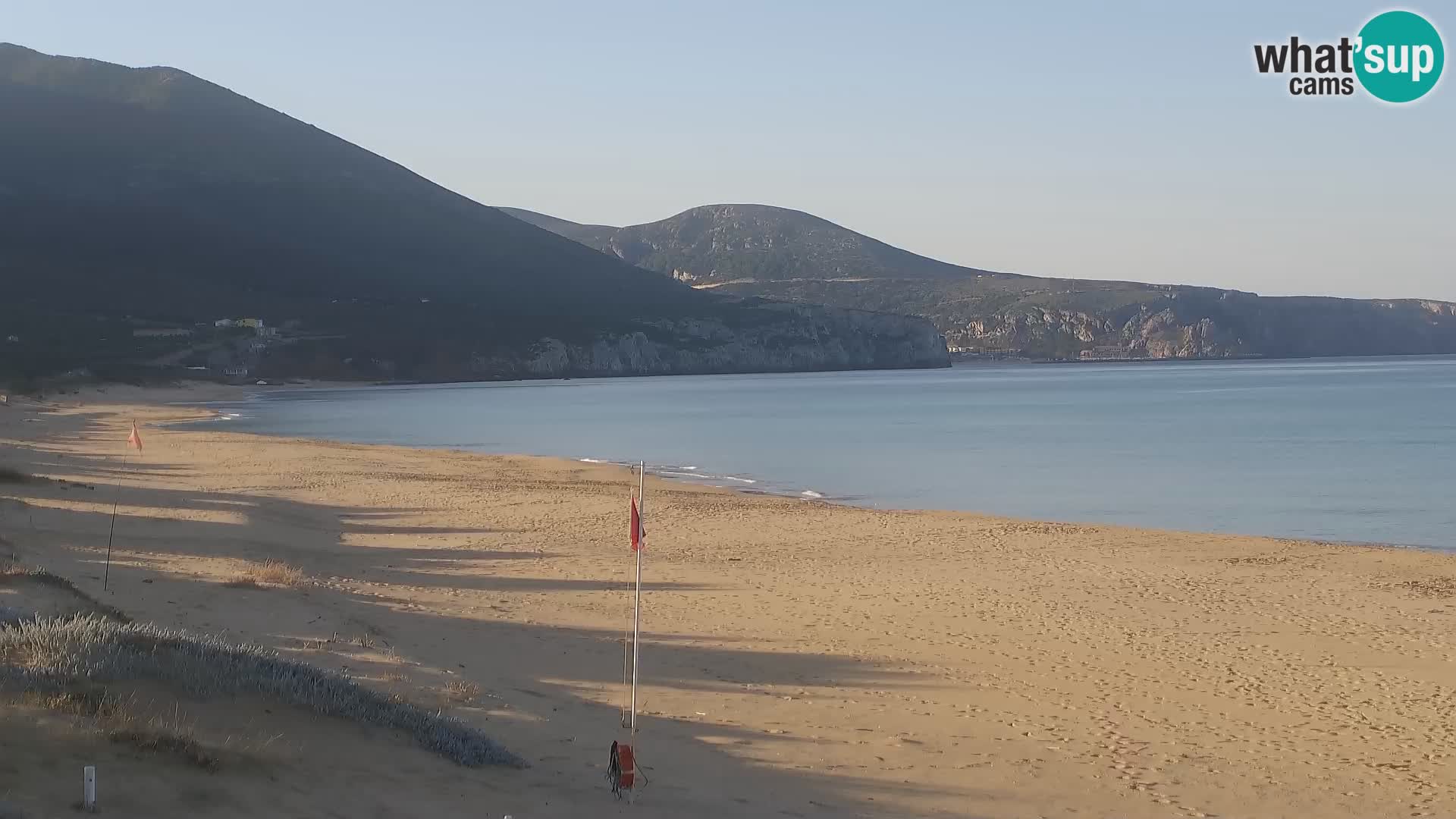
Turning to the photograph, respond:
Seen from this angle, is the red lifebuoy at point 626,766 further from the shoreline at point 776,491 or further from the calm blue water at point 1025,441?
the calm blue water at point 1025,441

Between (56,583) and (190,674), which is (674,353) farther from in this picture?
(190,674)

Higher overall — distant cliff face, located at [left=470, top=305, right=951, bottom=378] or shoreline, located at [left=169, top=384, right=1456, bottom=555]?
distant cliff face, located at [left=470, top=305, right=951, bottom=378]

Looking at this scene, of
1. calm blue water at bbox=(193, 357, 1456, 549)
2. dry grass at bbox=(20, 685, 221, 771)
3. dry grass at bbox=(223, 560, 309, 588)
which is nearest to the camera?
dry grass at bbox=(20, 685, 221, 771)

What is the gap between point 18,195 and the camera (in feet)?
562

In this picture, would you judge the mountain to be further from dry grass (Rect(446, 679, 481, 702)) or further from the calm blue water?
dry grass (Rect(446, 679, 481, 702))

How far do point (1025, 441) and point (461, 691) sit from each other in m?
49.3

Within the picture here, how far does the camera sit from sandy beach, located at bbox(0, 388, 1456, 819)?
741cm

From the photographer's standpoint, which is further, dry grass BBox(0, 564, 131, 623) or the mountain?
the mountain

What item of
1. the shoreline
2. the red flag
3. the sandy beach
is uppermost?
the red flag

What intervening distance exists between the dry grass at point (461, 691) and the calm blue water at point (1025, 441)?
2183 centimetres

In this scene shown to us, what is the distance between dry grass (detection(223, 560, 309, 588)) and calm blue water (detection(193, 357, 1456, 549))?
19.2 meters

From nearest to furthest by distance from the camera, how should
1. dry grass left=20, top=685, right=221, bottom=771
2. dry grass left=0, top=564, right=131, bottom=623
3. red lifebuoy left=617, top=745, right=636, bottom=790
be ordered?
1. dry grass left=20, top=685, right=221, bottom=771
2. red lifebuoy left=617, top=745, right=636, bottom=790
3. dry grass left=0, top=564, right=131, bottom=623

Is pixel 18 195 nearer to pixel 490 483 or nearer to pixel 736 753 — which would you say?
pixel 490 483

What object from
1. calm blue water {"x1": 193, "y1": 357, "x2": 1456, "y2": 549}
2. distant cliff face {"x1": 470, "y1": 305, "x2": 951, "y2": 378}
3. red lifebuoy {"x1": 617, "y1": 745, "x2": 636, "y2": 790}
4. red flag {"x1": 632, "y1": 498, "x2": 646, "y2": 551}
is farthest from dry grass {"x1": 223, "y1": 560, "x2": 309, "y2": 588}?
distant cliff face {"x1": 470, "y1": 305, "x2": 951, "y2": 378}
